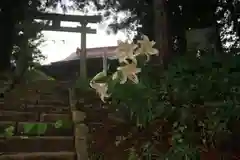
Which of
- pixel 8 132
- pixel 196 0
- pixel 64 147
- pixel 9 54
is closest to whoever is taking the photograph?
pixel 64 147

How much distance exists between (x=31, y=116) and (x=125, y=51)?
1.89 metres

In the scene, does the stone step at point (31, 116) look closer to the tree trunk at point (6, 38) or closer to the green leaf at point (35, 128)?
the green leaf at point (35, 128)

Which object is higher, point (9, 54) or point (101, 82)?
point (9, 54)

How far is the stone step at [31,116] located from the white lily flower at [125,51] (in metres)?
1.49

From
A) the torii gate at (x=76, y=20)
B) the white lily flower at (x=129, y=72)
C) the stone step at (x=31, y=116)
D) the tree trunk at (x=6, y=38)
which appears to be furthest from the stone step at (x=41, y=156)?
the torii gate at (x=76, y=20)

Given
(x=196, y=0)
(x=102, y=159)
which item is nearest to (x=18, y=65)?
(x=196, y=0)

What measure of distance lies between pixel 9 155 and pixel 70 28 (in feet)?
33.4

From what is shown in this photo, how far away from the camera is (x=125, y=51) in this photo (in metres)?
1.59

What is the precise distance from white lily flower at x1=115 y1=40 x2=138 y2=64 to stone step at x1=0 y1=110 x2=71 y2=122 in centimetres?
149

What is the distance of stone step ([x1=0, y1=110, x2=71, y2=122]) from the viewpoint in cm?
313

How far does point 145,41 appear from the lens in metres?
1.63

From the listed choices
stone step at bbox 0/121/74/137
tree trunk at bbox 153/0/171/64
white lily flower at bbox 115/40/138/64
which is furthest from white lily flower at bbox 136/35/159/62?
tree trunk at bbox 153/0/171/64

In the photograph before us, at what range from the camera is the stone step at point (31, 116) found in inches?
123

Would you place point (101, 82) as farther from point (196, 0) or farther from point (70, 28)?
point (70, 28)
